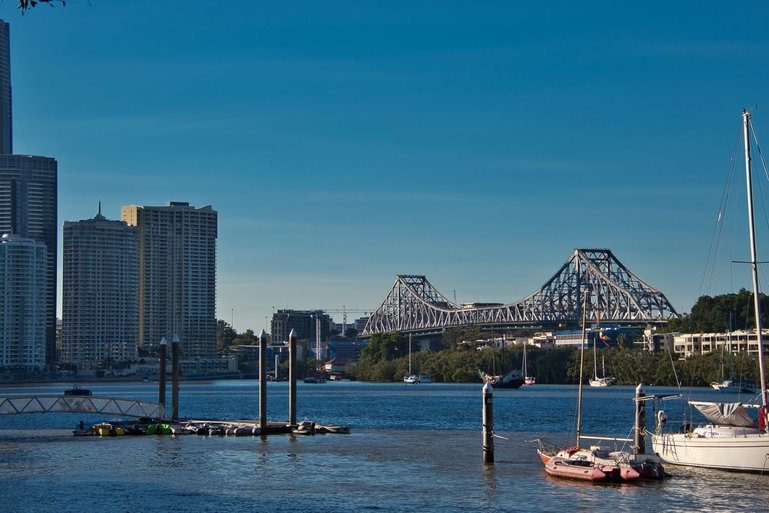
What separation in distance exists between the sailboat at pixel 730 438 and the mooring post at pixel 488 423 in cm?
758

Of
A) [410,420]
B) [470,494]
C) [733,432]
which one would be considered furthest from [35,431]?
[733,432]

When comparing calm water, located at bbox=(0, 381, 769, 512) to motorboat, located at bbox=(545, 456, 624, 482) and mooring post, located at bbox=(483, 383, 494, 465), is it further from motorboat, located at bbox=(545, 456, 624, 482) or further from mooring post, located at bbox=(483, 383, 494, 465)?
mooring post, located at bbox=(483, 383, 494, 465)

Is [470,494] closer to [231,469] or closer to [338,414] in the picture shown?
[231,469]

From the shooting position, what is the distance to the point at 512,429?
77.8m

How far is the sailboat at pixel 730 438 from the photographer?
48062 mm

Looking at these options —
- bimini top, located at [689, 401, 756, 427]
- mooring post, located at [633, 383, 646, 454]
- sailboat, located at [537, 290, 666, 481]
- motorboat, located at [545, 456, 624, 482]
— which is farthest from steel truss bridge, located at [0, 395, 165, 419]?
bimini top, located at [689, 401, 756, 427]

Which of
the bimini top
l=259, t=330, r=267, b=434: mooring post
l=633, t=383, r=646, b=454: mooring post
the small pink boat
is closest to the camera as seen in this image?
the small pink boat

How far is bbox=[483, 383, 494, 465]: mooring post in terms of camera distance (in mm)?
51406

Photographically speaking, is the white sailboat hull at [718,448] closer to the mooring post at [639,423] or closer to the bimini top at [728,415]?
the bimini top at [728,415]

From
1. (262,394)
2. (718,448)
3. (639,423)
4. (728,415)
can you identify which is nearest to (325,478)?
(639,423)

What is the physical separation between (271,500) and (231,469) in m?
9.55

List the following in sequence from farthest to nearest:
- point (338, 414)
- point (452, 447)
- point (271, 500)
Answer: point (338, 414) → point (452, 447) → point (271, 500)

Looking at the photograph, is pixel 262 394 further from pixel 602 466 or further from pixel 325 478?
pixel 602 466

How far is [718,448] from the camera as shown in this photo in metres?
49.2
